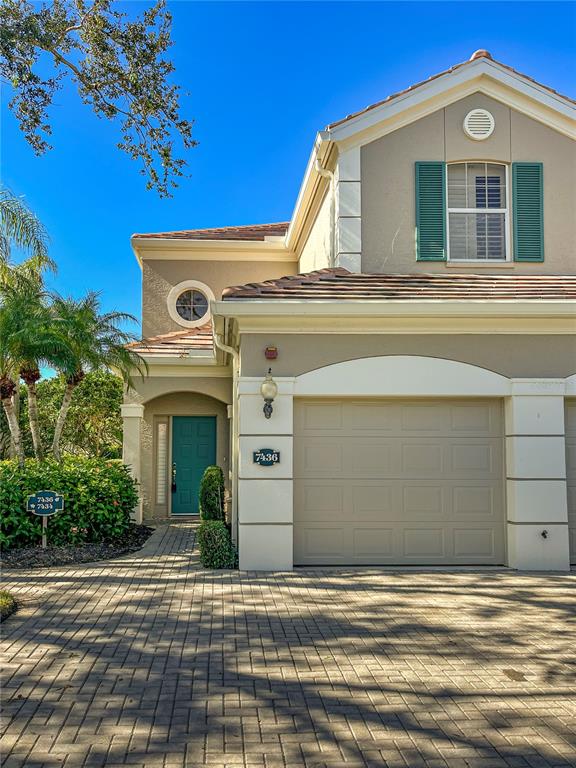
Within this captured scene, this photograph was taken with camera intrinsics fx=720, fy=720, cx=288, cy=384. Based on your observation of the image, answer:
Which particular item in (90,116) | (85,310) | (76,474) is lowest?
(76,474)

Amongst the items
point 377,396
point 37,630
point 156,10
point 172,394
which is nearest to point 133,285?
point 172,394

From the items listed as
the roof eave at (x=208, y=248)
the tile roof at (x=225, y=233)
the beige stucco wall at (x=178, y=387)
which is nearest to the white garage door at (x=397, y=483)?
the beige stucco wall at (x=178, y=387)

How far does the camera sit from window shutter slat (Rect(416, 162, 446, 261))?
11445 mm

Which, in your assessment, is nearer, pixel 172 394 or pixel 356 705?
pixel 356 705

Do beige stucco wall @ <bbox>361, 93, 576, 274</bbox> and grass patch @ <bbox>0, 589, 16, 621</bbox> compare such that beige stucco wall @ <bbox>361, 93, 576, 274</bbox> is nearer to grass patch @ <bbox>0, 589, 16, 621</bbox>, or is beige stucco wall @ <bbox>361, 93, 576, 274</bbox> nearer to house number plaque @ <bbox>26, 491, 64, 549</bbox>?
house number plaque @ <bbox>26, 491, 64, 549</bbox>

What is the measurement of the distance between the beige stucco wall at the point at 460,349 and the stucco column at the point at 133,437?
18.9 ft

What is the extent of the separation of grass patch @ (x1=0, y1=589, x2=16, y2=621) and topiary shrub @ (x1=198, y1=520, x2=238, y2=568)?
2756 mm

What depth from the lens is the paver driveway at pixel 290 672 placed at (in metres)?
4.36

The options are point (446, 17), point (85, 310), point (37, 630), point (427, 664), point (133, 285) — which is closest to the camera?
point (427, 664)

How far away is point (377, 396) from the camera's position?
32.8ft

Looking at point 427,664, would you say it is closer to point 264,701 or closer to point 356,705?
point 356,705

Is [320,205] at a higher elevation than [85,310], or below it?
higher

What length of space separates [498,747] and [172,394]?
40.3ft

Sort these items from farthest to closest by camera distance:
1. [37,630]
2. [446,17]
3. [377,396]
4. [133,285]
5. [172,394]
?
[133,285], [172,394], [446,17], [377,396], [37,630]
